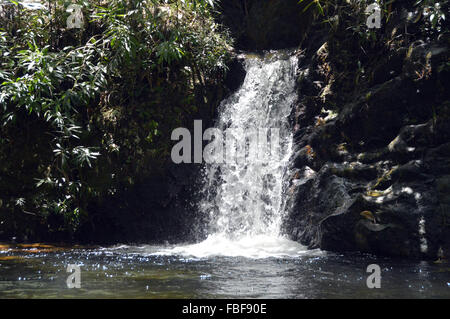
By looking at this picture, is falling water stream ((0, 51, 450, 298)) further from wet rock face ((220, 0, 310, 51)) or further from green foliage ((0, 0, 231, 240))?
green foliage ((0, 0, 231, 240))

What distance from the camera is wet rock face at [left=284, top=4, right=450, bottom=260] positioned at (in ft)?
19.2

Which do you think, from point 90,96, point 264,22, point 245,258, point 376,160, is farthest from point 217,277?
point 264,22

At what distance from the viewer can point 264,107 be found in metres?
8.84

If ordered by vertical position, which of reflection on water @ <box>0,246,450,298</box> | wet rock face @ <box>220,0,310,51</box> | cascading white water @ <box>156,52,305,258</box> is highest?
wet rock face @ <box>220,0,310,51</box>

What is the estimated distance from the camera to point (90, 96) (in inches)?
307

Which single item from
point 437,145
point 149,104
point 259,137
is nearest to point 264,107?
point 259,137

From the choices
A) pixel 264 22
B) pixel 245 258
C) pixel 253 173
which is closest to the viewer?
pixel 245 258

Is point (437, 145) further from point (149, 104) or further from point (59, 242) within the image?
point (59, 242)

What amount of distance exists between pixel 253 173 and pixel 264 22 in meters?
4.29

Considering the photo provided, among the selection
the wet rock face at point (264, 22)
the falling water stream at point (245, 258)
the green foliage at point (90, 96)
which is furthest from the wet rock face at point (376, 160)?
the green foliage at point (90, 96)

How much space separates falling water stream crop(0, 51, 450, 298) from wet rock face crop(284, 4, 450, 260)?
38cm

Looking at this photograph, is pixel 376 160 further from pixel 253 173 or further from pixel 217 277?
pixel 217 277

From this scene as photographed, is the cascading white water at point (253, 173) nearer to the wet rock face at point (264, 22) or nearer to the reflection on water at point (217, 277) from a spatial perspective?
the wet rock face at point (264, 22)

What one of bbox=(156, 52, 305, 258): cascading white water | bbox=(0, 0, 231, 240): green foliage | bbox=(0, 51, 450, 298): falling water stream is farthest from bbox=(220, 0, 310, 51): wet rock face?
bbox=(0, 0, 231, 240): green foliage
